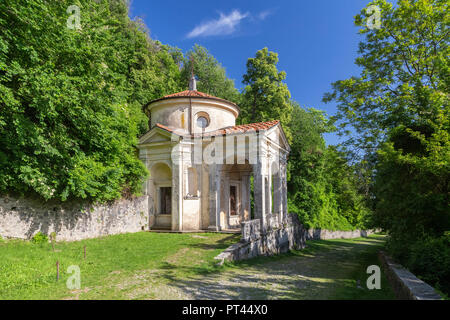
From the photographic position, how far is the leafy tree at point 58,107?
8.99 meters

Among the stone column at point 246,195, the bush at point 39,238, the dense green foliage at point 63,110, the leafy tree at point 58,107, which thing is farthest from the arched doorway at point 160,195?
the bush at point 39,238

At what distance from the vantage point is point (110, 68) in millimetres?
13867

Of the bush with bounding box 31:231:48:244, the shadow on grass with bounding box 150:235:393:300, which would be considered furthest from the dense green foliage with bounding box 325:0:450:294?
the bush with bounding box 31:231:48:244

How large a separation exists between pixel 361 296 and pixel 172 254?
247 inches

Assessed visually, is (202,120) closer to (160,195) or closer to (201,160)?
(201,160)

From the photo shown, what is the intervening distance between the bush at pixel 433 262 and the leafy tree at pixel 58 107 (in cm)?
1138

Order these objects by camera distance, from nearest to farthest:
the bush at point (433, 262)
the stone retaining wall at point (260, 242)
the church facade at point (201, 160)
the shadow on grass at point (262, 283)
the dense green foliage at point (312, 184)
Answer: the bush at point (433, 262), the shadow on grass at point (262, 283), the stone retaining wall at point (260, 242), the church facade at point (201, 160), the dense green foliage at point (312, 184)

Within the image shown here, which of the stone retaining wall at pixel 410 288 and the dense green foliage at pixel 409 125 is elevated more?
the dense green foliage at pixel 409 125

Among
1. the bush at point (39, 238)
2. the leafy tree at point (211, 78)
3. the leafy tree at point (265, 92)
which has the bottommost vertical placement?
the bush at point (39, 238)

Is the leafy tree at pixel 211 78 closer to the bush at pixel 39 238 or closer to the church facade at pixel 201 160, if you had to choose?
the church facade at pixel 201 160

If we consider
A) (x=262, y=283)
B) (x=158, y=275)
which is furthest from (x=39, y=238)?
(x=262, y=283)

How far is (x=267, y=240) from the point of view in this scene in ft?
44.3
